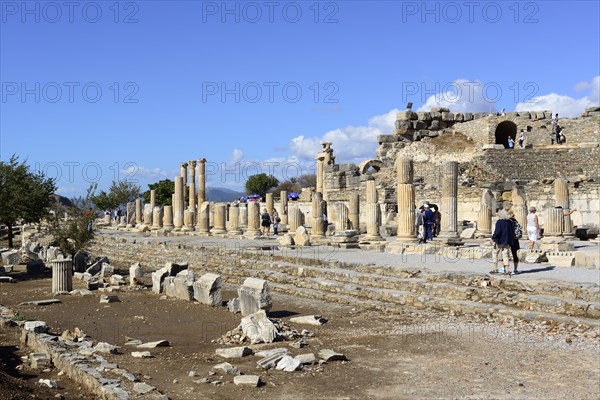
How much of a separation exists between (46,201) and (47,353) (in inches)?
842

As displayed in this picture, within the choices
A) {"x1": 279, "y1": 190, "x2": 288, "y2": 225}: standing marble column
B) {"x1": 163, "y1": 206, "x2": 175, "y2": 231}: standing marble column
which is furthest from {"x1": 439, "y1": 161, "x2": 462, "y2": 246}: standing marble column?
{"x1": 163, "y1": 206, "x2": 175, "y2": 231}: standing marble column

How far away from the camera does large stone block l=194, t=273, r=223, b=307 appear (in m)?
14.2

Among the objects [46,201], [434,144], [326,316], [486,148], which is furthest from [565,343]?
[434,144]

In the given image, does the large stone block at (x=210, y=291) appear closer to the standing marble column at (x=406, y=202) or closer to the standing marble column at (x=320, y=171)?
the standing marble column at (x=406, y=202)

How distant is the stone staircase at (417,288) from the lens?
10.9m

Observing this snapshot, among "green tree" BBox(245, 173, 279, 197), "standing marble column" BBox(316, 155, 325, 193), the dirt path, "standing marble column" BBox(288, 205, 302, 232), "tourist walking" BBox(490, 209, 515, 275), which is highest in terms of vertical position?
"green tree" BBox(245, 173, 279, 197)

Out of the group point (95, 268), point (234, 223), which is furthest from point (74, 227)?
point (234, 223)

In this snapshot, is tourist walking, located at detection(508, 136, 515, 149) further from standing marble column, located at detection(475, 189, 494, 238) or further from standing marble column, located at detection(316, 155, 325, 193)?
standing marble column, located at detection(475, 189, 494, 238)

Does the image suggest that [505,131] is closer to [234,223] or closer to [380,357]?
[234,223]

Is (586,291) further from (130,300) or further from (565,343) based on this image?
(130,300)

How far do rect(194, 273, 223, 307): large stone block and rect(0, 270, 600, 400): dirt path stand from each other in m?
0.59

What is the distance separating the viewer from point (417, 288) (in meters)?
13.4

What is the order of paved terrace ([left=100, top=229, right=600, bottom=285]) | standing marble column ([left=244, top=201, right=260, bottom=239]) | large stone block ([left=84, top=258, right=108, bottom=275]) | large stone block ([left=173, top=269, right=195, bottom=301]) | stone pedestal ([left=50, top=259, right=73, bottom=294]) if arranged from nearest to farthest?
1. paved terrace ([left=100, top=229, right=600, bottom=285])
2. large stone block ([left=173, top=269, right=195, bottom=301])
3. stone pedestal ([left=50, top=259, right=73, bottom=294])
4. large stone block ([left=84, top=258, right=108, bottom=275])
5. standing marble column ([left=244, top=201, right=260, bottom=239])

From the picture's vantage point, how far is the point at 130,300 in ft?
52.3
